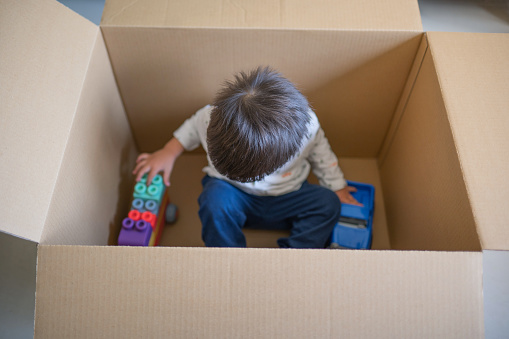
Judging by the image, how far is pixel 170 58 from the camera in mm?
691

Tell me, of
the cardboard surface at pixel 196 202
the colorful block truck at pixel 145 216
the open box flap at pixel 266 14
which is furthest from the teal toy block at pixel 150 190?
the open box flap at pixel 266 14

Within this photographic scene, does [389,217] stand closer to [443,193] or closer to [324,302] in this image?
[443,193]

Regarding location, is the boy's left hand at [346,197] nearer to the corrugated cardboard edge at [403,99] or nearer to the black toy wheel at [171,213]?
the corrugated cardboard edge at [403,99]

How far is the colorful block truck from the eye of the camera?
70cm

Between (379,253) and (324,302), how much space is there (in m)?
0.08

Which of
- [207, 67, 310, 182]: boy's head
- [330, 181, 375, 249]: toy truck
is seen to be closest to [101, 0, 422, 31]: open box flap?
[207, 67, 310, 182]: boy's head

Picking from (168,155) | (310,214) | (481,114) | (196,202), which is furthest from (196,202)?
(481,114)

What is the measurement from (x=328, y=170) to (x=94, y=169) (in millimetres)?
415

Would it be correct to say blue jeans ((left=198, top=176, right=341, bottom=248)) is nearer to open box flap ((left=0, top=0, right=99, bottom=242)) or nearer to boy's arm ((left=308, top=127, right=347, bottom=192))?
boy's arm ((left=308, top=127, right=347, bottom=192))

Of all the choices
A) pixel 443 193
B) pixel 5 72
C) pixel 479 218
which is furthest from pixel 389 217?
pixel 5 72

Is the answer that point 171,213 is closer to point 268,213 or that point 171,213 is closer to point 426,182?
point 268,213

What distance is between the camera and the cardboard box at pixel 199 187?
1.47ft

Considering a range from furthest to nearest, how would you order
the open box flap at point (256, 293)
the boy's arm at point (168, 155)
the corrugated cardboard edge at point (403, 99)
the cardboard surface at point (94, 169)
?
the boy's arm at point (168, 155)
the corrugated cardboard edge at point (403, 99)
the cardboard surface at point (94, 169)
the open box flap at point (256, 293)

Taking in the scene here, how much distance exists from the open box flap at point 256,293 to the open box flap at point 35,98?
0.23 feet
